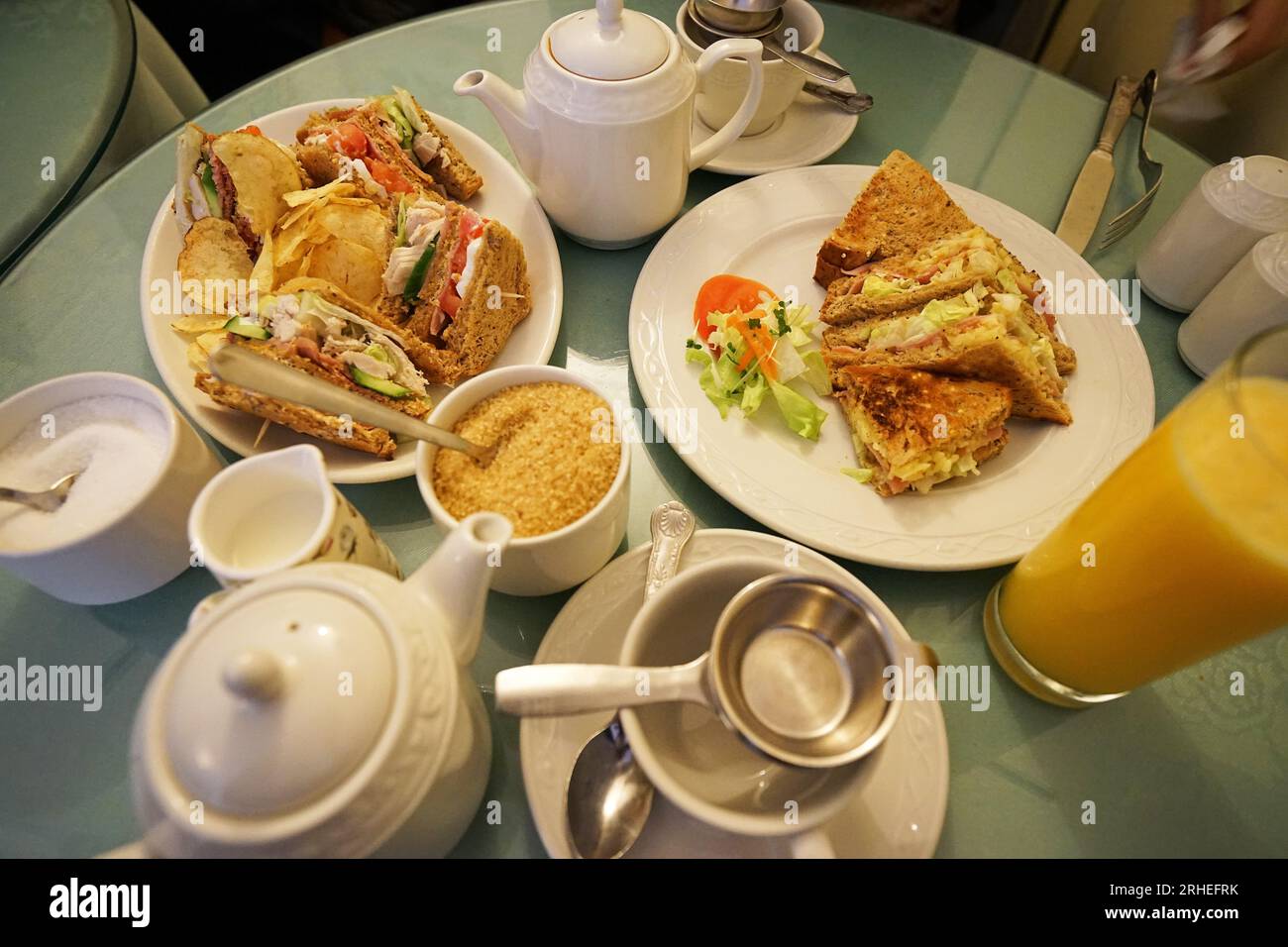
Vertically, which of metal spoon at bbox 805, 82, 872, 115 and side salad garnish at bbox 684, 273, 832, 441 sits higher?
metal spoon at bbox 805, 82, 872, 115

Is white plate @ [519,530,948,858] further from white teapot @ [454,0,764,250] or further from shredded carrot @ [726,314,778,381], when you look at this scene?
white teapot @ [454,0,764,250]

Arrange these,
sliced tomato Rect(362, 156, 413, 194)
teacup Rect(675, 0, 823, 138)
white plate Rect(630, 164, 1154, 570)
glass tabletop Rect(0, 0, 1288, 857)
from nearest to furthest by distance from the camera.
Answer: glass tabletop Rect(0, 0, 1288, 857) → white plate Rect(630, 164, 1154, 570) → sliced tomato Rect(362, 156, 413, 194) → teacup Rect(675, 0, 823, 138)

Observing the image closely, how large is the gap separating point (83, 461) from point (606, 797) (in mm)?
885

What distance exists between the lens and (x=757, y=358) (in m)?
1.24

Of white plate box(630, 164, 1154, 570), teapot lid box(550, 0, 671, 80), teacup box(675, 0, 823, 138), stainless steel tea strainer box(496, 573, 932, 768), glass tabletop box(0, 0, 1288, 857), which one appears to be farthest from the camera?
teacup box(675, 0, 823, 138)

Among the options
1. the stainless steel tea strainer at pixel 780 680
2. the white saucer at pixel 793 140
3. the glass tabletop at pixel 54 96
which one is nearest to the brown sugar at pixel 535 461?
the stainless steel tea strainer at pixel 780 680

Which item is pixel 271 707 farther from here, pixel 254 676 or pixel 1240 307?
pixel 1240 307

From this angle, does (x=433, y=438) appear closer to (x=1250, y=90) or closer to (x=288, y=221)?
(x=288, y=221)

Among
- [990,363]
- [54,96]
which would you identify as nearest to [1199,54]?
[990,363]

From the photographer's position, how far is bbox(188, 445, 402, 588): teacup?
31.9 inches

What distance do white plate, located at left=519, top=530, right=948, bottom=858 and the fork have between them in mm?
1085

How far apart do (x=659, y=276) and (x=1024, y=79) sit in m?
1.21

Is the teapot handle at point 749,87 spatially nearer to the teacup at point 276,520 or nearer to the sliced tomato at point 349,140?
the sliced tomato at point 349,140

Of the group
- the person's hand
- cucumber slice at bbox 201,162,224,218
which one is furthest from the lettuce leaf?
the person's hand
